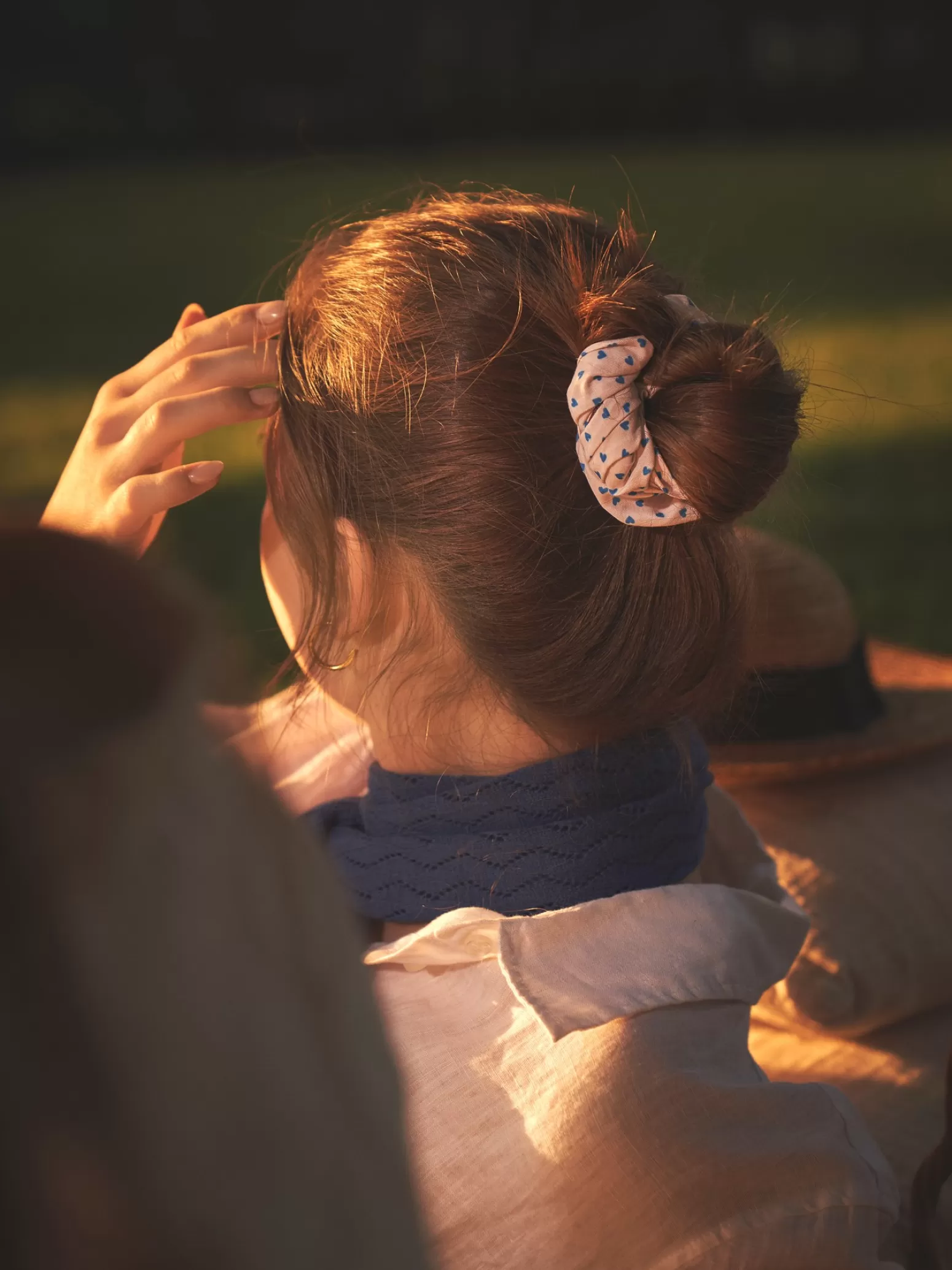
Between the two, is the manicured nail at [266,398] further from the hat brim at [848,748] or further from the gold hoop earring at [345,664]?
the hat brim at [848,748]

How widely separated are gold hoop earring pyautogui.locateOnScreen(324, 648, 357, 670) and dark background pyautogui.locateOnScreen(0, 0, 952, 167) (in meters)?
9.44

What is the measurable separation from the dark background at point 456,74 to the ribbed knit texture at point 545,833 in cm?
951

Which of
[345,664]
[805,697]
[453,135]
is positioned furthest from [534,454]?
[453,135]

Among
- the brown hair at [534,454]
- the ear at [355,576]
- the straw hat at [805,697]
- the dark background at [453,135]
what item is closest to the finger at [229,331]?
the brown hair at [534,454]

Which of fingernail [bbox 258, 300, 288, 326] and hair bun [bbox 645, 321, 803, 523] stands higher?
fingernail [bbox 258, 300, 288, 326]

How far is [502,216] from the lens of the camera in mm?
982

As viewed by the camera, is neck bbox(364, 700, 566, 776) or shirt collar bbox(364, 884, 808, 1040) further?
neck bbox(364, 700, 566, 776)

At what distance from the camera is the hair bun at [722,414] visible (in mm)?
840

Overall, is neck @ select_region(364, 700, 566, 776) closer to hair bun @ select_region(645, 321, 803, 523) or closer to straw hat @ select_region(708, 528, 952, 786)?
hair bun @ select_region(645, 321, 803, 523)

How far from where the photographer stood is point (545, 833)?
951 millimetres

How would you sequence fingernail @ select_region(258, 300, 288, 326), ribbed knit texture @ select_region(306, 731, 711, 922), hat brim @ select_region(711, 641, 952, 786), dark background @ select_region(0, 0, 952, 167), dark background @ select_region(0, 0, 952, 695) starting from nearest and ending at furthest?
1. ribbed knit texture @ select_region(306, 731, 711, 922)
2. fingernail @ select_region(258, 300, 288, 326)
3. hat brim @ select_region(711, 641, 952, 786)
4. dark background @ select_region(0, 0, 952, 695)
5. dark background @ select_region(0, 0, 952, 167)

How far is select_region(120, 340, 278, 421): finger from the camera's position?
1051mm

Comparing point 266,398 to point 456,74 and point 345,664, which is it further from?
point 456,74

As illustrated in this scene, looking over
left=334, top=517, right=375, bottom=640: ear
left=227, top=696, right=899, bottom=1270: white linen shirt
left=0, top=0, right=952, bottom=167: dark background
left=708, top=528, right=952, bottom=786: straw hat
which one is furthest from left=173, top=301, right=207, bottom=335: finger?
left=0, top=0, right=952, bottom=167: dark background
